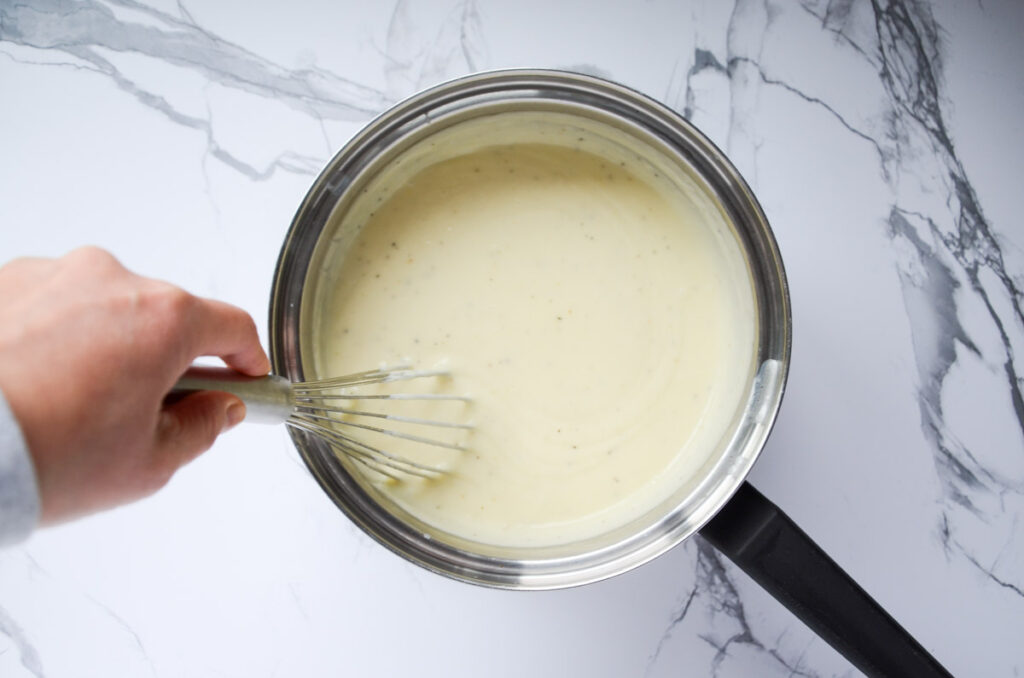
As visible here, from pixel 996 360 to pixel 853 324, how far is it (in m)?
0.21

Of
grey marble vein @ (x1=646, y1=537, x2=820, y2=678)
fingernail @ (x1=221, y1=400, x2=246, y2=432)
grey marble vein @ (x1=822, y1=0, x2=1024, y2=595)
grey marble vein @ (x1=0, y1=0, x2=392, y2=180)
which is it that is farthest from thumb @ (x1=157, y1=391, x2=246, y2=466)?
grey marble vein @ (x1=822, y1=0, x2=1024, y2=595)

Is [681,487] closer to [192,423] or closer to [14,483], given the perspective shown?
[192,423]

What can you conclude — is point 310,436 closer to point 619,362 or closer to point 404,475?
point 404,475

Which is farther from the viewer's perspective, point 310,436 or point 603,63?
point 603,63

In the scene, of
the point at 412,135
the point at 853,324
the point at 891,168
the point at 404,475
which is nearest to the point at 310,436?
the point at 404,475

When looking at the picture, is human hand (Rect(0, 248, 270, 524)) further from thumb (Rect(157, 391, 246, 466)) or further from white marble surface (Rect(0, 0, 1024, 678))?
white marble surface (Rect(0, 0, 1024, 678))

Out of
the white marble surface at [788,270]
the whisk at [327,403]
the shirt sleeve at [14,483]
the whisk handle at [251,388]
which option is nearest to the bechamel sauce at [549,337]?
the whisk at [327,403]

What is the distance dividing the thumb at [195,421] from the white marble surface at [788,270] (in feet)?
1.10

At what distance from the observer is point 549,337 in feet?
3.41

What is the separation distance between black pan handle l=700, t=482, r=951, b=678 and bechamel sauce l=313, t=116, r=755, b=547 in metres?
0.14

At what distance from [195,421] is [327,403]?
273 mm

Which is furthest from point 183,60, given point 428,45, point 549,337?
point 549,337

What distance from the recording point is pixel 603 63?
113 centimetres

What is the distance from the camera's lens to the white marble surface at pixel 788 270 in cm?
112
